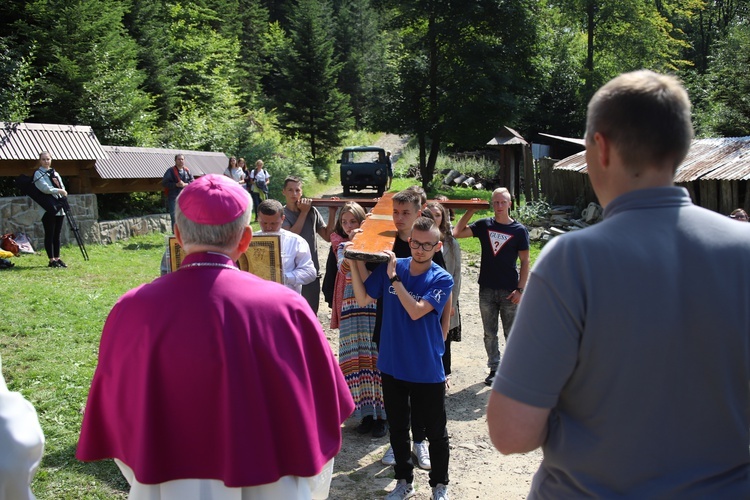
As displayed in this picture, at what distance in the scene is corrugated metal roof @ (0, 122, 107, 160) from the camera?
11.5 m

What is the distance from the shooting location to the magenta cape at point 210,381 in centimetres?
210

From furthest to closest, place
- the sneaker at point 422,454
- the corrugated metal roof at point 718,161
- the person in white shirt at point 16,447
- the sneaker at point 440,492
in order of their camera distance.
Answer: the corrugated metal roof at point 718,161 < the sneaker at point 422,454 < the sneaker at point 440,492 < the person in white shirt at point 16,447

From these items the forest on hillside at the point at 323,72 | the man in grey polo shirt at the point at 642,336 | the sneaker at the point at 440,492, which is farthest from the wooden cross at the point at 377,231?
the forest on hillside at the point at 323,72

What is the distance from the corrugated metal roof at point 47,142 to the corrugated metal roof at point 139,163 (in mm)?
460

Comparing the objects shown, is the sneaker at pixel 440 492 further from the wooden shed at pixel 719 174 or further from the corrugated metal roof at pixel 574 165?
the corrugated metal roof at pixel 574 165

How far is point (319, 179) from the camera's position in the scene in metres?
34.2

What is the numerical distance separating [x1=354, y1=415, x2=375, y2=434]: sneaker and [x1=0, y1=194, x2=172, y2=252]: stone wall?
8782mm

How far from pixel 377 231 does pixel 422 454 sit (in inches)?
68.8

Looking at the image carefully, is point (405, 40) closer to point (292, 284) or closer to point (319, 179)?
point (319, 179)

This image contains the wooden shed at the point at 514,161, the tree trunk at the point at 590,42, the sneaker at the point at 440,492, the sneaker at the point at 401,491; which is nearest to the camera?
the sneaker at the point at 440,492

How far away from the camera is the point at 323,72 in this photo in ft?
122

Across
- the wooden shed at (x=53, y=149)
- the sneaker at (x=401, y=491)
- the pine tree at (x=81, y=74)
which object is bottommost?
the sneaker at (x=401, y=491)

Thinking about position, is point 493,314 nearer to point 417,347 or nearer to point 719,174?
point 417,347

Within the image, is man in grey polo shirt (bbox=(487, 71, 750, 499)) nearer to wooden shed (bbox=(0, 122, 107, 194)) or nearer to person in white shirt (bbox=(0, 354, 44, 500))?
person in white shirt (bbox=(0, 354, 44, 500))
